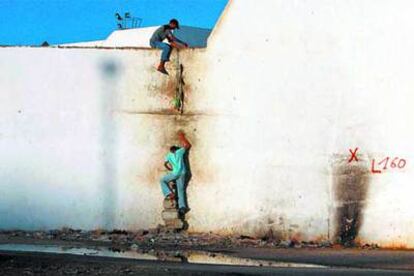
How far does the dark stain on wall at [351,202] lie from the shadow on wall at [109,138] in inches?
166

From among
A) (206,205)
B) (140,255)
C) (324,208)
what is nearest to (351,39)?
(324,208)

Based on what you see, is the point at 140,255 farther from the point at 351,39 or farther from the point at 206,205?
the point at 351,39

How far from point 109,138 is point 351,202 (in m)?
4.72

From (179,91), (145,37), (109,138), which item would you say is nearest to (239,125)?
(179,91)

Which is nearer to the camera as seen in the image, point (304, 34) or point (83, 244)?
point (83, 244)

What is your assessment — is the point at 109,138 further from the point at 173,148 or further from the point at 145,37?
the point at 145,37

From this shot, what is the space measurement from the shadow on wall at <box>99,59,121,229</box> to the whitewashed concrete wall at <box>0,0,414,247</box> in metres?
0.02

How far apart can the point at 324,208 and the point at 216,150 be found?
230 centimetres

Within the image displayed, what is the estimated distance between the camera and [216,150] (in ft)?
49.8

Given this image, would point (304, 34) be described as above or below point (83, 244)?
above

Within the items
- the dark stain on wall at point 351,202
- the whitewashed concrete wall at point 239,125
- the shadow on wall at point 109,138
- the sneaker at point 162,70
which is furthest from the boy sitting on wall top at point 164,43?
the dark stain on wall at point 351,202

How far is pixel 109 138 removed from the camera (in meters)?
15.2

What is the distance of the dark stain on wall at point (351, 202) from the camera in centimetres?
1491

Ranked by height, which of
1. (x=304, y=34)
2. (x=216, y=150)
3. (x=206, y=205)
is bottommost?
(x=206, y=205)
